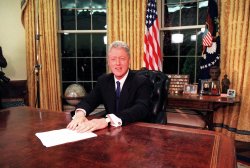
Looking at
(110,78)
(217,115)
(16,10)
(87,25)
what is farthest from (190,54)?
(16,10)

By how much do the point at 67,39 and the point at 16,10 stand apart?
3.53ft

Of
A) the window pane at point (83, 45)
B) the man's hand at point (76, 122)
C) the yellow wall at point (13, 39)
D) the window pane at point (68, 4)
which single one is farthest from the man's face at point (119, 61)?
the yellow wall at point (13, 39)

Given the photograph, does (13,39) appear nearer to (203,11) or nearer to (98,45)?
(98,45)

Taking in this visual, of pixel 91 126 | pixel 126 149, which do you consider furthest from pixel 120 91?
pixel 126 149

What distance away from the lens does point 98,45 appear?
4547 millimetres

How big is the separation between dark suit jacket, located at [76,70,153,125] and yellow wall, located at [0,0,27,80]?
120 inches

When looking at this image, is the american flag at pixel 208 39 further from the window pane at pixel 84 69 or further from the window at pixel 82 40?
the window pane at pixel 84 69

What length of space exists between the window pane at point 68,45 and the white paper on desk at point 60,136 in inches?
130

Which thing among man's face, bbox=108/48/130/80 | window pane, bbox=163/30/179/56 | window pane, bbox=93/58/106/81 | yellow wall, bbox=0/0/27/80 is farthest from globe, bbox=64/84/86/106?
man's face, bbox=108/48/130/80

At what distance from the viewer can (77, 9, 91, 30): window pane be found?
451cm

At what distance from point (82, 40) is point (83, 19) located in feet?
1.30

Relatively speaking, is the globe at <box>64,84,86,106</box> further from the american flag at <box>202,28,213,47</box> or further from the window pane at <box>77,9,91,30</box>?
the american flag at <box>202,28,213,47</box>

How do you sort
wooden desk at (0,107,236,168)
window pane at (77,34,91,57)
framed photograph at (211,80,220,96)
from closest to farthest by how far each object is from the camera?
1. wooden desk at (0,107,236,168)
2. framed photograph at (211,80,220,96)
3. window pane at (77,34,91,57)

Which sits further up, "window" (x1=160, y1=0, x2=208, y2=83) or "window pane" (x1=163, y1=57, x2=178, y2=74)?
"window" (x1=160, y1=0, x2=208, y2=83)
